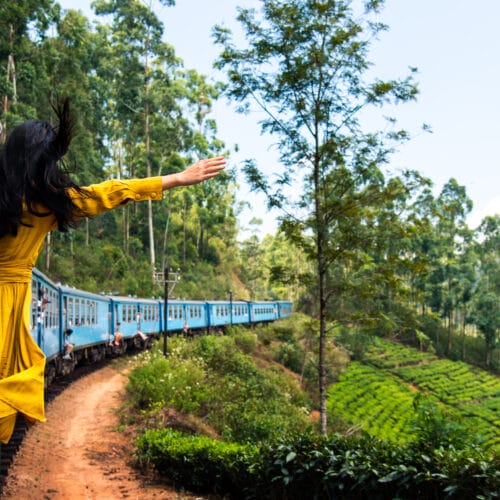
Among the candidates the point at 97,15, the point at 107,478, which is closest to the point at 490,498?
the point at 107,478

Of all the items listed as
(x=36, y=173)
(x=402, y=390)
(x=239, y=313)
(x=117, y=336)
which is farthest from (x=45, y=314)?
(x=402, y=390)

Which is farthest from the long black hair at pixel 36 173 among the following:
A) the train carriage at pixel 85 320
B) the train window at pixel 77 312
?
the train window at pixel 77 312

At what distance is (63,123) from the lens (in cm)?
184

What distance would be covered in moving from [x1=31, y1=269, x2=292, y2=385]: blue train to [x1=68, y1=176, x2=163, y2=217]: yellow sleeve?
7.14m

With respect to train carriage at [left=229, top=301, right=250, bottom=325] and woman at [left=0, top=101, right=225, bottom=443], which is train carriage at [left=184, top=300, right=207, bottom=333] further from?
woman at [left=0, top=101, right=225, bottom=443]

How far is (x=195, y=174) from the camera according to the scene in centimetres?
203

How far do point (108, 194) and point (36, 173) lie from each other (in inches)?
8.6

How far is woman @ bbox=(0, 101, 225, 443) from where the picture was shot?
178 cm

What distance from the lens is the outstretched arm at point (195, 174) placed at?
1.98m

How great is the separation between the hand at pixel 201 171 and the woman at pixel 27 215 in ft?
0.53

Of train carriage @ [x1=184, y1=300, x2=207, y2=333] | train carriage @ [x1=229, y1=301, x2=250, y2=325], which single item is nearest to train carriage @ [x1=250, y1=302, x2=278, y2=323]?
train carriage @ [x1=229, y1=301, x2=250, y2=325]

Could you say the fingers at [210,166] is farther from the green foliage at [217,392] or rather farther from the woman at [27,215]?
the green foliage at [217,392]

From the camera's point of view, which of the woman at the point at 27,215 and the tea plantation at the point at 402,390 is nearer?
the woman at the point at 27,215

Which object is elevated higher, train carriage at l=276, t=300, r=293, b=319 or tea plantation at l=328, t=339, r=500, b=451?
train carriage at l=276, t=300, r=293, b=319
